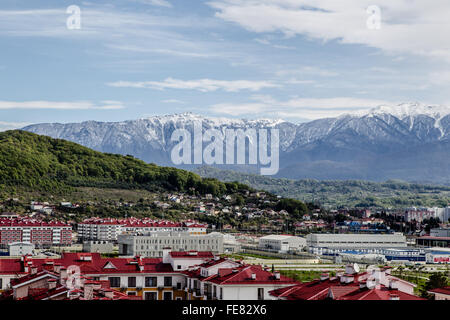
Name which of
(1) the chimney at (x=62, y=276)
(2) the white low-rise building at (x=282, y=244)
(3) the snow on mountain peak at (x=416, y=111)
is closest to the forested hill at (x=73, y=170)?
(2) the white low-rise building at (x=282, y=244)

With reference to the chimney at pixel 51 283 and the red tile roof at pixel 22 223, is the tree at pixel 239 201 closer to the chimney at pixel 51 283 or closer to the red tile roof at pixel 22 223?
the red tile roof at pixel 22 223


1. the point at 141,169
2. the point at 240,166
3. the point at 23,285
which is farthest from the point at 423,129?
the point at 23,285

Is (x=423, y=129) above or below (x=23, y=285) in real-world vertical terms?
above

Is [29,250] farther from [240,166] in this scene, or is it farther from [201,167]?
[240,166]

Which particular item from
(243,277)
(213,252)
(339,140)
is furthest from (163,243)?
(339,140)

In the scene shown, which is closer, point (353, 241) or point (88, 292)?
point (88, 292)

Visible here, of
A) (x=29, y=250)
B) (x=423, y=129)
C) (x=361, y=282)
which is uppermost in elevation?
(x=423, y=129)

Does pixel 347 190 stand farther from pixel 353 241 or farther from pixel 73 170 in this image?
pixel 353 241
